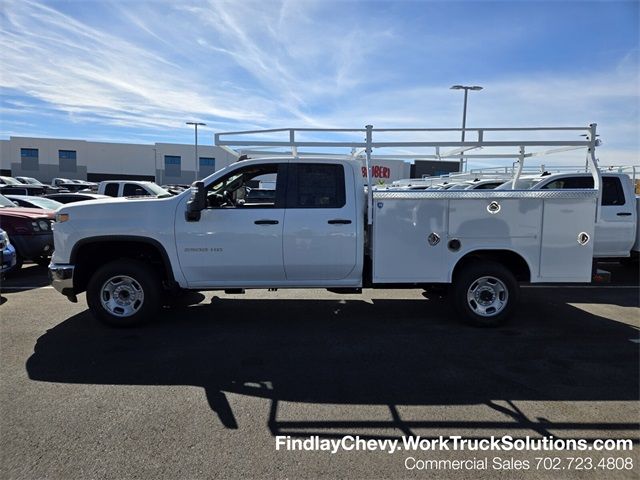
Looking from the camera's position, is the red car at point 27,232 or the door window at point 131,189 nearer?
the red car at point 27,232

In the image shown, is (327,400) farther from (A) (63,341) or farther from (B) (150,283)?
(A) (63,341)

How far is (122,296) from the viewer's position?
557cm

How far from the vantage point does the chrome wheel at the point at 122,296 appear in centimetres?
552

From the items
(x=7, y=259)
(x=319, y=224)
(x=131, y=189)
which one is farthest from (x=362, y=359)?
(x=131, y=189)

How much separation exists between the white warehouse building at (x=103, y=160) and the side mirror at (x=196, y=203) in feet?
180

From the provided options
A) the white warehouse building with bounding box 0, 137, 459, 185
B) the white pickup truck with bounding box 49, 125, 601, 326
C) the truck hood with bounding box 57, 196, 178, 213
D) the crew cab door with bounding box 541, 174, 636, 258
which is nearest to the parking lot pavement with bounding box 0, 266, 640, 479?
the white pickup truck with bounding box 49, 125, 601, 326

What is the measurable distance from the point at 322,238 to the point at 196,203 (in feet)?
4.94

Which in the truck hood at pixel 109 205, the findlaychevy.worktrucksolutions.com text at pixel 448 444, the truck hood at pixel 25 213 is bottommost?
the findlaychevy.worktrucksolutions.com text at pixel 448 444

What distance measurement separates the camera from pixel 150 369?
4391mm

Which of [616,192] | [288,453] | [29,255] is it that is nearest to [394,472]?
[288,453]

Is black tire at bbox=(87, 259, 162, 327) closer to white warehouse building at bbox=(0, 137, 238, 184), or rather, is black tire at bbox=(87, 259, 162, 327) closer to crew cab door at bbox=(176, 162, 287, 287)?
crew cab door at bbox=(176, 162, 287, 287)

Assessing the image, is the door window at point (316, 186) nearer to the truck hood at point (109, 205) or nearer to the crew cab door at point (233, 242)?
the crew cab door at point (233, 242)

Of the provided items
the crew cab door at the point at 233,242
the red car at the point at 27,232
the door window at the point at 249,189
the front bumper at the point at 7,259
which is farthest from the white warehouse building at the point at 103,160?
the crew cab door at the point at 233,242

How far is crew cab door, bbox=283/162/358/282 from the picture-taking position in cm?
542
